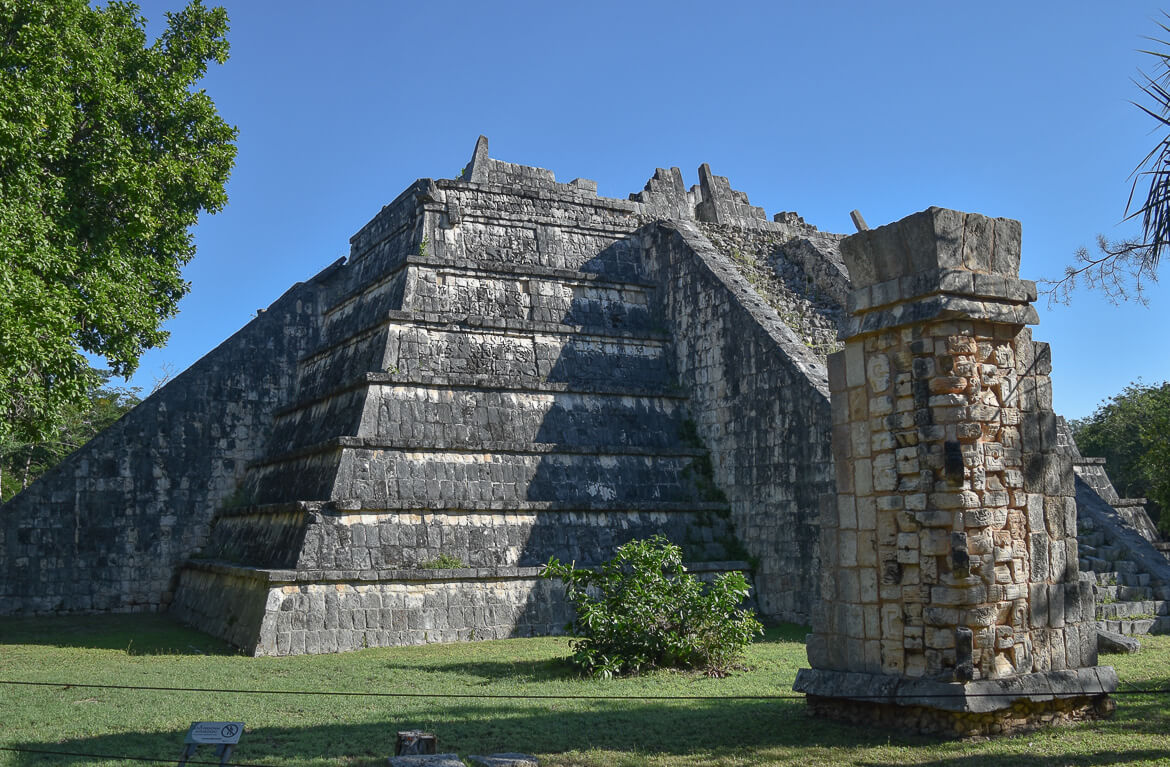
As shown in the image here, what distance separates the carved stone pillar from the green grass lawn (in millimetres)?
325

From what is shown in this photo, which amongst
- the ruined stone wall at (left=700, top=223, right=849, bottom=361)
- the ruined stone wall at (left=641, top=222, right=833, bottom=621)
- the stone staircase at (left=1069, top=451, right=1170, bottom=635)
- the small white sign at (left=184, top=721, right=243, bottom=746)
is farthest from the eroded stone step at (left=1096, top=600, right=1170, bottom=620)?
the small white sign at (left=184, top=721, right=243, bottom=746)

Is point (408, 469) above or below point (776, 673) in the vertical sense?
above

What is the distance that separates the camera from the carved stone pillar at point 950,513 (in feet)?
22.3

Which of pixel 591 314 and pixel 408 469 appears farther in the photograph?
pixel 591 314

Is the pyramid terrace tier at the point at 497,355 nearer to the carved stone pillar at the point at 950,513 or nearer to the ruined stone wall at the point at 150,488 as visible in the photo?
the ruined stone wall at the point at 150,488

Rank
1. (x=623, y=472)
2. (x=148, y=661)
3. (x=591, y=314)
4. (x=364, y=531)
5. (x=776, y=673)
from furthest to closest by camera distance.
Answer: (x=591, y=314), (x=623, y=472), (x=364, y=531), (x=148, y=661), (x=776, y=673)

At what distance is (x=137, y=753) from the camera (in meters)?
6.45

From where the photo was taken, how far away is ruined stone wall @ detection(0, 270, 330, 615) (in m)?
15.1

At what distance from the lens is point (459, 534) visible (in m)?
13.1

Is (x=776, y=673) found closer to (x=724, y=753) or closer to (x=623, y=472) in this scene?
(x=724, y=753)

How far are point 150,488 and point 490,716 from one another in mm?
10685

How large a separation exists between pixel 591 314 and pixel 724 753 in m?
10.5

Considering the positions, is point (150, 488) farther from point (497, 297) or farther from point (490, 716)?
point (490, 716)

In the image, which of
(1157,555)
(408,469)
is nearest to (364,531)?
(408,469)
